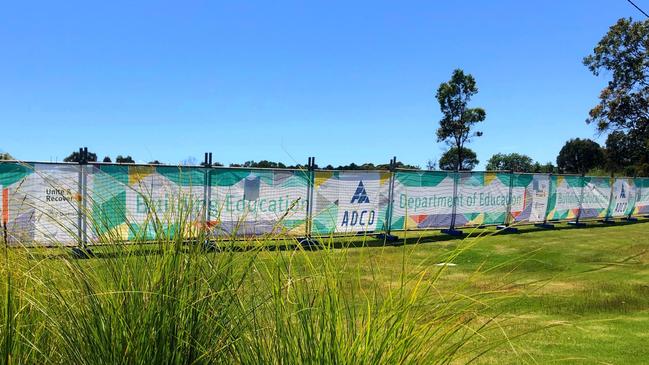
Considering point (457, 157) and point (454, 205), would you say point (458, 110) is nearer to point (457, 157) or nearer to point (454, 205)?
point (457, 157)

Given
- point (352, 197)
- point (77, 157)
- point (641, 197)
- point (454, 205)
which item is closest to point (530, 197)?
point (454, 205)

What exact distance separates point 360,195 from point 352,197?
0.90ft

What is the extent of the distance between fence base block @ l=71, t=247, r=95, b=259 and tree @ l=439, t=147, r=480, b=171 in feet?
173

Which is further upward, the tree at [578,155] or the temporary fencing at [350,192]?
the tree at [578,155]

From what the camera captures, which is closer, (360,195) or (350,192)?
(350,192)

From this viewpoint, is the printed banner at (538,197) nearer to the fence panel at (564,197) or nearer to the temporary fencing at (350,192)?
the temporary fencing at (350,192)

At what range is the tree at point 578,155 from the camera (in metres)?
103

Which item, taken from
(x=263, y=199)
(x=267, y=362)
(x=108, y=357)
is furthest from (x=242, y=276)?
(x=263, y=199)

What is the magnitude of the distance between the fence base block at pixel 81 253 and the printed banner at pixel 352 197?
1122cm

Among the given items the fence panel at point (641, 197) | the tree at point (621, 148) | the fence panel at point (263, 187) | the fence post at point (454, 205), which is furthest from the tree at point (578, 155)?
the fence panel at point (263, 187)

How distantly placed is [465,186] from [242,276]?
51.7 feet

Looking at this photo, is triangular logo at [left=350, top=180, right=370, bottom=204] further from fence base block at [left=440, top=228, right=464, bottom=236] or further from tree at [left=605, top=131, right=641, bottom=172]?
tree at [left=605, top=131, right=641, bottom=172]

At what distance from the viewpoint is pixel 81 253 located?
238 centimetres

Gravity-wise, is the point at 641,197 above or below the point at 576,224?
above
